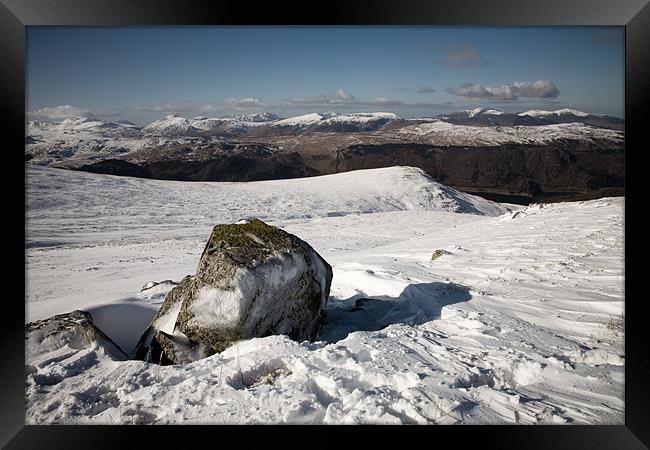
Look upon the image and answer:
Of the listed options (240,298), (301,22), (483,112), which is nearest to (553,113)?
(483,112)

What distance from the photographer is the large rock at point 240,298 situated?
3660 mm

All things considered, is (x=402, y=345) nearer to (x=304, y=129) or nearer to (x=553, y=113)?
(x=553, y=113)

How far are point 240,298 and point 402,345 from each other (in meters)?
1.51

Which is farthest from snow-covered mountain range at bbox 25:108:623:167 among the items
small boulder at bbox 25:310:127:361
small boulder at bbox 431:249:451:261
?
small boulder at bbox 431:249:451:261

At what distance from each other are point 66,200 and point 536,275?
1107cm

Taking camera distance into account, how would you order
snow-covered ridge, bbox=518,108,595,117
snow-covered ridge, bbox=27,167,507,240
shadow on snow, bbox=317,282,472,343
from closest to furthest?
shadow on snow, bbox=317,282,472,343 → snow-covered ridge, bbox=518,108,595,117 → snow-covered ridge, bbox=27,167,507,240

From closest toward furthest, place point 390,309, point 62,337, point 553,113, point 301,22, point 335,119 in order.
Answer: point 62,337, point 301,22, point 390,309, point 553,113, point 335,119

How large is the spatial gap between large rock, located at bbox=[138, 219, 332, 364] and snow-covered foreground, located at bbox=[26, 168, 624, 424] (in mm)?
284

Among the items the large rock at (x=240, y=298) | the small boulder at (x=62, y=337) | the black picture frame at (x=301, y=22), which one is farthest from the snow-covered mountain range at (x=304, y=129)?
the large rock at (x=240, y=298)

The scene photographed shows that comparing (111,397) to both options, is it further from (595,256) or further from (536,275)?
(595,256)

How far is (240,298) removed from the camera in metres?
3.67

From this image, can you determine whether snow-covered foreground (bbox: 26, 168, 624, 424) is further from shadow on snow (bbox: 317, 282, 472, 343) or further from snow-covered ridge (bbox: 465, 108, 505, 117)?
snow-covered ridge (bbox: 465, 108, 505, 117)

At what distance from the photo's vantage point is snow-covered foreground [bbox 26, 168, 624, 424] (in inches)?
121

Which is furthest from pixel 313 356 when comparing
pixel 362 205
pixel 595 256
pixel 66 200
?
pixel 362 205
